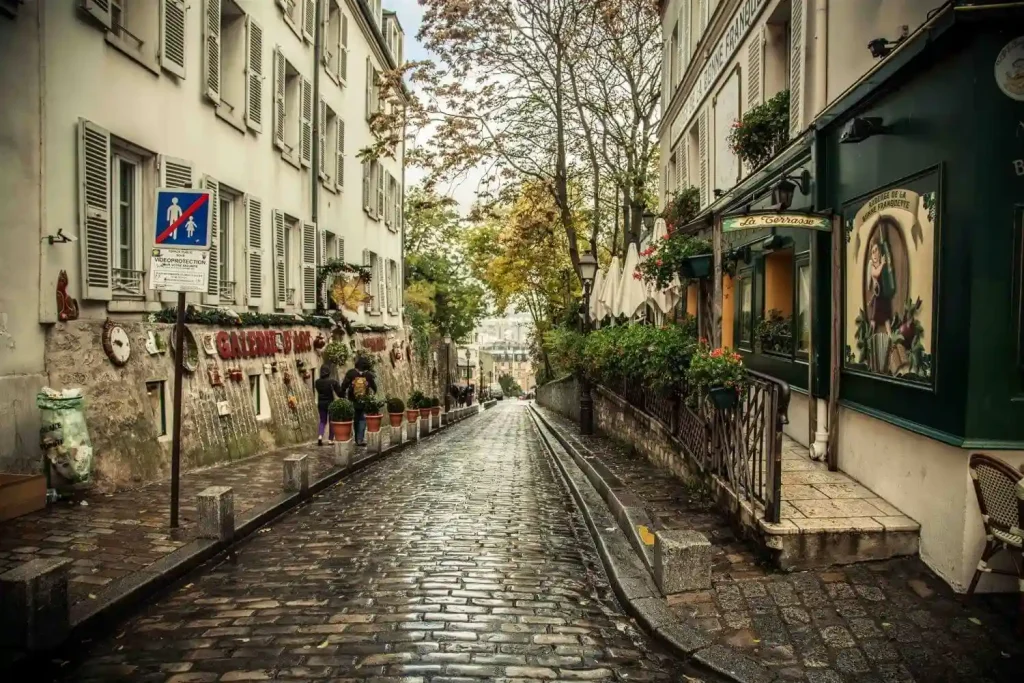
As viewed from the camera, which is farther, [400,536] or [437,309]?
[437,309]

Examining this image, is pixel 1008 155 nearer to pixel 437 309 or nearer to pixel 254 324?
pixel 254 324

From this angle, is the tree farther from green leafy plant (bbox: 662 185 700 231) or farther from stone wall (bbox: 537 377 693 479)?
green leafy plant (bbox: 662 185 700 231)

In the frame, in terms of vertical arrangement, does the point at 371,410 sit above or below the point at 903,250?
below

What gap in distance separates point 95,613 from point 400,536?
307 centimetres

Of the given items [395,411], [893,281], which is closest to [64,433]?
[893,281]

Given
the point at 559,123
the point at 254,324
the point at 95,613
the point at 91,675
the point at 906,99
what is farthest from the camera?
the point at 559,123

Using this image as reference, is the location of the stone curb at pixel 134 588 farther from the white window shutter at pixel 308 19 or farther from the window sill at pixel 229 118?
the white window shutter at pixel 308 19

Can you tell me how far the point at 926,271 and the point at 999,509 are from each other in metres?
1.83

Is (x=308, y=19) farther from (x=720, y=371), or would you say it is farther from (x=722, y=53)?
(x=720, y=371)

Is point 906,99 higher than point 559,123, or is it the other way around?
point 559,123

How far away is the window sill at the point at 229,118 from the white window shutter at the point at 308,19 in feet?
15.7

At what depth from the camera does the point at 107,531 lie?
23.1ft

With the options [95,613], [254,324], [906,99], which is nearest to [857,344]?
[906,99]

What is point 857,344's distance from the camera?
23.4 ft
